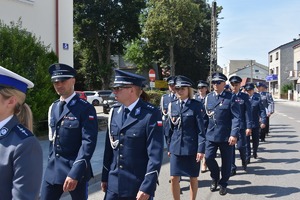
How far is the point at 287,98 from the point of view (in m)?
64.3

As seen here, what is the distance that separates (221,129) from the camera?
6.77m

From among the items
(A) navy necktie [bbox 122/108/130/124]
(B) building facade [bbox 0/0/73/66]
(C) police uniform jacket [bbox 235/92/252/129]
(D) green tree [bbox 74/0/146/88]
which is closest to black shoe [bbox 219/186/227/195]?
(C) police uniform jacket [bbox 235/92/252/129]

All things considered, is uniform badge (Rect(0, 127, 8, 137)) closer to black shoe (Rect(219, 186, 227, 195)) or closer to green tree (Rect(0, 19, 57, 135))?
black shoe (Rect(219, 186, 227, 195))

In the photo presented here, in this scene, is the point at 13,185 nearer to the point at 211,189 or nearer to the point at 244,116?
the point at 211,189

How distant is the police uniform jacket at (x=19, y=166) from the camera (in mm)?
2049

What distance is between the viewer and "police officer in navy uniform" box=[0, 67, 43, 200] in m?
2.05

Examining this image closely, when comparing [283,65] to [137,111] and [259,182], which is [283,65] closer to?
[259,182]

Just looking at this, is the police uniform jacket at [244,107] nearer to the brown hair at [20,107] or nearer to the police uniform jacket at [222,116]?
the police uniform jacket at [222,116]

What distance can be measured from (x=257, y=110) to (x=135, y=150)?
26.4 ft

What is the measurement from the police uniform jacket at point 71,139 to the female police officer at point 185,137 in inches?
75.4

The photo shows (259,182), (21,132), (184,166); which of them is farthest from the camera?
(259,182)

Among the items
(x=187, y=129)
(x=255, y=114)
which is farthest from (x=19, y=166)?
(x=255, y=114)

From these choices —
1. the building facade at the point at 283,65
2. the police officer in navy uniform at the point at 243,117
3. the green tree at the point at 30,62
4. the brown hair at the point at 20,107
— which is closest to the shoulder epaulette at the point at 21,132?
the brown hair at the point at 20,107

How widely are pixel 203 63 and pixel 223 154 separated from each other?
140 ft
